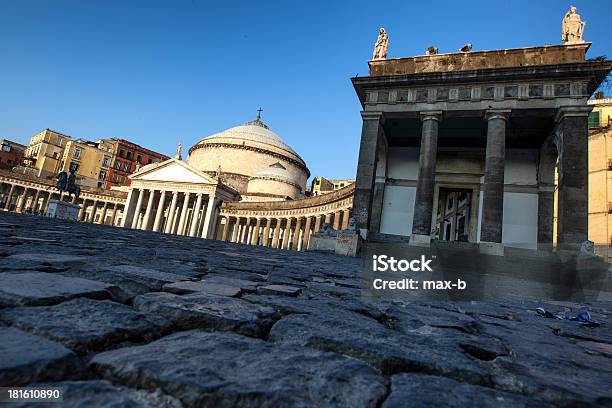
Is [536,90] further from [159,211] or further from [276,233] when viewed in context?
[159,211]

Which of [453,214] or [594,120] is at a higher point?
[594,120]

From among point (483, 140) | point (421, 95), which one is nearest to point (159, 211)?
point (421, 95)

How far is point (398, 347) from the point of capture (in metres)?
1.52

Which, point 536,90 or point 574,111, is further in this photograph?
point 536,90

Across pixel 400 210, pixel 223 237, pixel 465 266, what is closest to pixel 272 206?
pixel 223 237

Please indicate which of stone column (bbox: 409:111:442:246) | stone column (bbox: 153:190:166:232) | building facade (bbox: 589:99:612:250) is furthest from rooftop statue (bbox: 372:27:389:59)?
stone column (bbox: 153:190:166:232)

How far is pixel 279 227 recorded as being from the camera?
117 ft

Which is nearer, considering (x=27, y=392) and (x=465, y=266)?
(x=27, y=392)

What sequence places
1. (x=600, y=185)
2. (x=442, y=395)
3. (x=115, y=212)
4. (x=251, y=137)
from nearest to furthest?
(x=442, y=395) → (x=600, y=185) → (x=115, y=212) → (x=251, y=137)

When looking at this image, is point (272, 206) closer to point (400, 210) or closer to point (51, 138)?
point (400, 210)

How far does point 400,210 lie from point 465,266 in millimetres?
6162

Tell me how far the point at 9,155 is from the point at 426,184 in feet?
232

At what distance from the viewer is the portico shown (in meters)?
40.1

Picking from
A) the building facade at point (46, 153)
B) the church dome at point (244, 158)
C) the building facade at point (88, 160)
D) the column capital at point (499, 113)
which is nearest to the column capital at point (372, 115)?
the column capital at point (499, 113)
